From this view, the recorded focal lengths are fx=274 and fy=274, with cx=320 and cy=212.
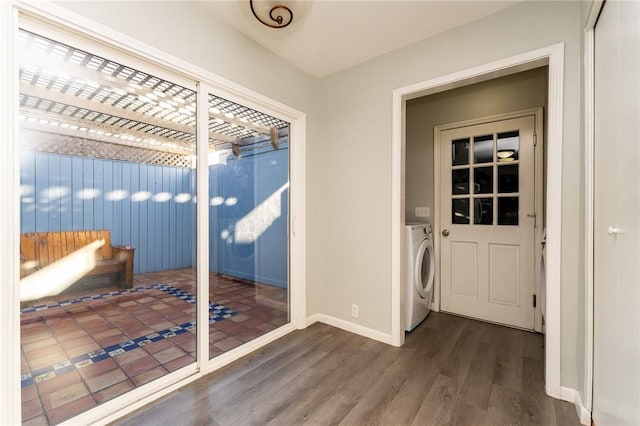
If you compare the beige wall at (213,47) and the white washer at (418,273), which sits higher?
the beige wall at (213,47)

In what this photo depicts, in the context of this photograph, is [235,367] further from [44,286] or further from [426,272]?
[426,272]

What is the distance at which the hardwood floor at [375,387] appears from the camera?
1583mm

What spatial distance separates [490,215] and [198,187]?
290cm

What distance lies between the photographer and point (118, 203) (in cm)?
166

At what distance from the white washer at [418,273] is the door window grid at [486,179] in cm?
49

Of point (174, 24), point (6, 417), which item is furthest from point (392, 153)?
point (6, 417)

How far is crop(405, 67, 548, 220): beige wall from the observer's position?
273 cm

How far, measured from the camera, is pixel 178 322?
201cm

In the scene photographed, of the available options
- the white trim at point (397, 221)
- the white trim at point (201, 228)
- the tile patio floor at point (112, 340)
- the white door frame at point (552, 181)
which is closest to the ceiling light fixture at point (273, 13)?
the white trim at point (201, 228)

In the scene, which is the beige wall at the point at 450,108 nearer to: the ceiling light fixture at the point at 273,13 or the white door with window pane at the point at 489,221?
the white door with window pane at the point at 489,221

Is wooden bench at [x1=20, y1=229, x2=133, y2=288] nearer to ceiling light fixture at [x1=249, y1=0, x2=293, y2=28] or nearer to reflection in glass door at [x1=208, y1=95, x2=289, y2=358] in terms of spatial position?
reflection in glass door at [x1=208, y1=95, x2=289, y2=358]

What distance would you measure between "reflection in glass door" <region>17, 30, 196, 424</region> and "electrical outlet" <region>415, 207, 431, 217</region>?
2559 mm

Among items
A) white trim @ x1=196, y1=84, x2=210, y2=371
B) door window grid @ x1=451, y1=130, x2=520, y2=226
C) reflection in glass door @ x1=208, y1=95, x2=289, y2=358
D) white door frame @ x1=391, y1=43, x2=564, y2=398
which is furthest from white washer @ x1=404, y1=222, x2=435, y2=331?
white trim @ x1=196, y1=84, x2=210, y2=371

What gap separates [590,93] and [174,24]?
8.41 ft
